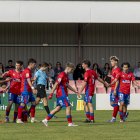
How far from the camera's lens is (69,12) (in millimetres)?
34062

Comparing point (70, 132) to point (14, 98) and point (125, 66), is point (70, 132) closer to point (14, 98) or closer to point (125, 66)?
point (14, 98)

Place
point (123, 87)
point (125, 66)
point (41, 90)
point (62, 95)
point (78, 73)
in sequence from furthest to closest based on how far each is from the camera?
point (78, 73)
point (41, 90)
point (123, 87)
point (125, 66)
point (62, 95)

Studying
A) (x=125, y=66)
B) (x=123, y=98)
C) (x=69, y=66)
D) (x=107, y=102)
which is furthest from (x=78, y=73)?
(x=69, y=66)

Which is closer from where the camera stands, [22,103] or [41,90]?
[22,103]

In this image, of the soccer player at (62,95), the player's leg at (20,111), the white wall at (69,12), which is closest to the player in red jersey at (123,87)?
the soccer player at (62,95)

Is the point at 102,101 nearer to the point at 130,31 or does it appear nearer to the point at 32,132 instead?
the point at 130,31

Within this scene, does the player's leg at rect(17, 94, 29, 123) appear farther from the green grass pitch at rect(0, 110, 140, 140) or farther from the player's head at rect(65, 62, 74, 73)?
the player's head at rect(65, 62, 74, 73)

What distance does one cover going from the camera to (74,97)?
3158 cm

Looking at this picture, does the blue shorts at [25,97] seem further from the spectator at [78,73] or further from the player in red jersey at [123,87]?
the spectator at [78,73]

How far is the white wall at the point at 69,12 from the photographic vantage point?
33.6m

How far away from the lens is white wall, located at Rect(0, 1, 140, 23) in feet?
110

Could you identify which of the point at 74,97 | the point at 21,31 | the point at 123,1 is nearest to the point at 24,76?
the point at 74,97

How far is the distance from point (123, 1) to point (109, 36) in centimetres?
422

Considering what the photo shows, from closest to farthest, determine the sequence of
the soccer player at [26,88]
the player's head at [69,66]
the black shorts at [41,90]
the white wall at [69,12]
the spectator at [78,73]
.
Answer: the player's head at [69,66] < the soccer player at [26,88] < the black shorts at [41,90] < the white wall at [69,12] < the spectator at [78,73]
